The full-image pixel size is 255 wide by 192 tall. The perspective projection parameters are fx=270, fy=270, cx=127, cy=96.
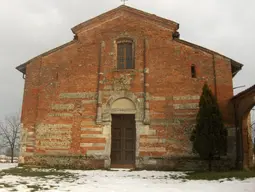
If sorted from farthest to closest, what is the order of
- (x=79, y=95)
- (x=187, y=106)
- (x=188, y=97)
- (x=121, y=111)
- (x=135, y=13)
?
(x=135, y=13)
(x=79, y=95)
(x=121, y=111)
(x=188, y=97)
(x=187, y=106)

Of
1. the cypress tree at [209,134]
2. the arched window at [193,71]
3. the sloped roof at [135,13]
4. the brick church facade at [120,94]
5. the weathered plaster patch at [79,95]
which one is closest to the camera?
the cypress tree at [209,134]

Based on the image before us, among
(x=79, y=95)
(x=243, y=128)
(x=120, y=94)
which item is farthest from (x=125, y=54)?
(x=243, y=128)

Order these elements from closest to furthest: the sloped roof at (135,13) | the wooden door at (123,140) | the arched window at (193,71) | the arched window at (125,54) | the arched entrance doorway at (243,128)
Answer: the arched entrance doorway at (243,128)
the wooden door at (123,140)
the arched window at (193,71)
the sloped roof at (135,13)
the arched window at (125,54)

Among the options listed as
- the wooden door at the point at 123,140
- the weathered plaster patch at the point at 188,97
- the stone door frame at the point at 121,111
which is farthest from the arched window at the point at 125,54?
the weathered plaster patch at the point at 188,97

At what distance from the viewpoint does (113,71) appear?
14.2 metres

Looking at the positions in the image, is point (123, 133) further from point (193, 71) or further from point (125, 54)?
point (193, 71)

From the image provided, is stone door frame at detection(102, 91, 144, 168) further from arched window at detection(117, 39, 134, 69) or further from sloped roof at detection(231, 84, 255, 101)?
sloped roof at detection(231, 84, 255, 101)

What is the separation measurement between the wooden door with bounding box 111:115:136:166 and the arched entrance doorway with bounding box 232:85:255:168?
16.3 feet

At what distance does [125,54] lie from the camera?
14680mm

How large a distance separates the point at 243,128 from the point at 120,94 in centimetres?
617

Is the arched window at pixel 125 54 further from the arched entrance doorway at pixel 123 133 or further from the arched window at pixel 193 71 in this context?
the arched window at pixel 193 71

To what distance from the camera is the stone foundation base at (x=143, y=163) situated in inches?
491

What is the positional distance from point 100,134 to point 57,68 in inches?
176

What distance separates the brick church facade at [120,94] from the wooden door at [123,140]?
49mm
